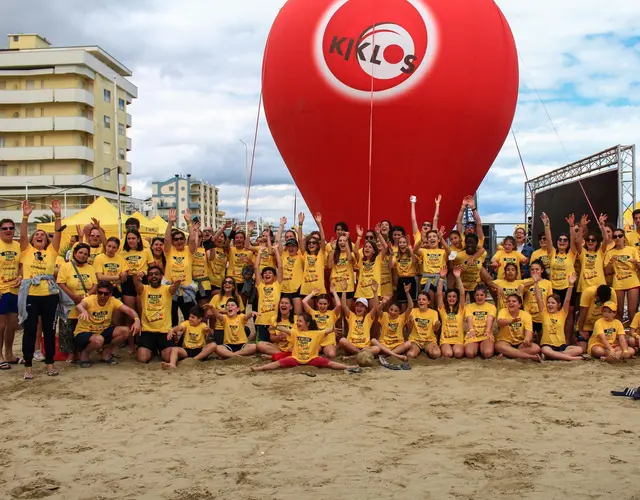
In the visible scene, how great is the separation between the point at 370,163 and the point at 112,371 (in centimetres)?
430

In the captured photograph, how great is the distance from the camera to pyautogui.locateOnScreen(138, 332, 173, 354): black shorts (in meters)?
6.96

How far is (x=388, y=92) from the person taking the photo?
8.23 meters

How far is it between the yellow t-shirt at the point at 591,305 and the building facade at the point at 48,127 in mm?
33136

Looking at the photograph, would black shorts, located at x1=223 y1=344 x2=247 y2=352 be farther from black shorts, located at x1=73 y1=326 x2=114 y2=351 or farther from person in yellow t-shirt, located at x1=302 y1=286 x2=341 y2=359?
black shorts, located at x1=73 y1=326 x2=114 y2=351

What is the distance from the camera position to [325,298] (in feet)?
22.5

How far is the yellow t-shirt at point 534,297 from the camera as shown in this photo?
23.4 feet

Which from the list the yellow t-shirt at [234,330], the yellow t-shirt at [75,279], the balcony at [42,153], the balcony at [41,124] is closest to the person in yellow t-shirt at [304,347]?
the yellow t-shirt at [234,330]

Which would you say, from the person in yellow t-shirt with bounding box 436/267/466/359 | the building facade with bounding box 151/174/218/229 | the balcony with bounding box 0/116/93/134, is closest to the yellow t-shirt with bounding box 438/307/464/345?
the person in yellow t-shirt with bounding box 436/267/466/359

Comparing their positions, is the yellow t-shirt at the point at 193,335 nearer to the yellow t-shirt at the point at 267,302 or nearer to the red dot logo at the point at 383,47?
the yellow t-shirt at the point at 267,302

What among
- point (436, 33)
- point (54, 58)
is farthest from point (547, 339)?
point (54, 58)

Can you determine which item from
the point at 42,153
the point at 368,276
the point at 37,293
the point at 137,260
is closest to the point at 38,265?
the point at 37,293

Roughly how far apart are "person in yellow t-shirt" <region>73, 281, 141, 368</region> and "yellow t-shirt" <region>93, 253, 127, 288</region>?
217 mm

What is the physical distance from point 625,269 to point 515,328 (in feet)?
5.20

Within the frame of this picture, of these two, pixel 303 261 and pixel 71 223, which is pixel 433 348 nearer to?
pixel 303 261
